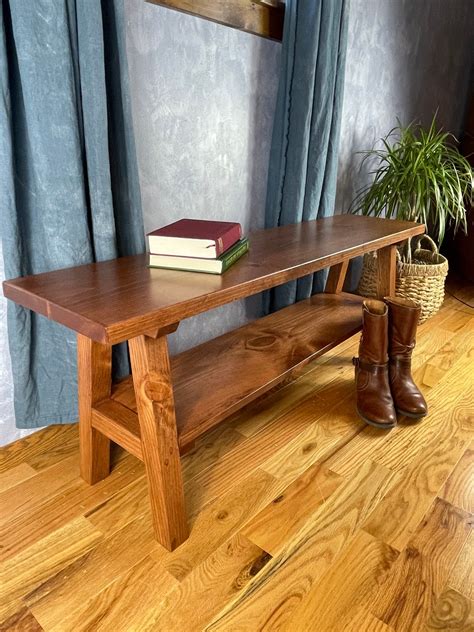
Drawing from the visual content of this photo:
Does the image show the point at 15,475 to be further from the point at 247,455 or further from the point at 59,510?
the point at 247,455

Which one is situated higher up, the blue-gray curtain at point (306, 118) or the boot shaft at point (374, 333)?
the blue-gray curtain at point (306, 118)

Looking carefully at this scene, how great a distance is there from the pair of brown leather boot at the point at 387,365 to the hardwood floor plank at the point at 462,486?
0.18 meters

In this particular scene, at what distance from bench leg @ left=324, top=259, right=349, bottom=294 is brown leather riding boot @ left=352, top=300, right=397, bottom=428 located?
1.23ft

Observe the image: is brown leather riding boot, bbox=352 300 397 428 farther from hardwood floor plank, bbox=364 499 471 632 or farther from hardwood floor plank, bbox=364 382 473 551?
hardwood floor plank, bbox=364 499 471 632

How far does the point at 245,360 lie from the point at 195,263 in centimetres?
34

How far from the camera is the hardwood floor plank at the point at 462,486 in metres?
1.01

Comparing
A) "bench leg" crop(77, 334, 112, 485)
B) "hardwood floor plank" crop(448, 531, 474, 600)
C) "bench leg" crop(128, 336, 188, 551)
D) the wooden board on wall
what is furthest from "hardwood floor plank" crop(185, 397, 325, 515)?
the wooden board on wall

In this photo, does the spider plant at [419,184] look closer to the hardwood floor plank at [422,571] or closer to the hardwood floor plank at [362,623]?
the hardwood floor plank at [422,571]

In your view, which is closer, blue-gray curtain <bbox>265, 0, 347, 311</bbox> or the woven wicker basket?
blue-gray curtain <bbox>265, 0, 347, 311</bbox>

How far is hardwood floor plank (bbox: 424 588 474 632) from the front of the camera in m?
0.75

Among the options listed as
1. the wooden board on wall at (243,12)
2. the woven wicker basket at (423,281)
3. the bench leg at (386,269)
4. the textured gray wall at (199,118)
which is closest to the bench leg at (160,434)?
the textured gray wall at (199,118)

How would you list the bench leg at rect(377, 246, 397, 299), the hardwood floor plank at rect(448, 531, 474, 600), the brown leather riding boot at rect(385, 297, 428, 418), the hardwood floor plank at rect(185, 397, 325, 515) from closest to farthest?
the hardwood floor plank at rect(448, 531, 474, 600) < the hardwood floor plank at rect(185, 397, 325, 515) < the brown leather riding boot at rect(385, 297, 428, 418) < the bench leg at rect(377, 246, 397, 299)

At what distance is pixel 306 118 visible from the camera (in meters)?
1.49

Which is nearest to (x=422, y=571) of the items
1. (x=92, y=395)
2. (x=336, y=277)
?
(x=92, y=395)
